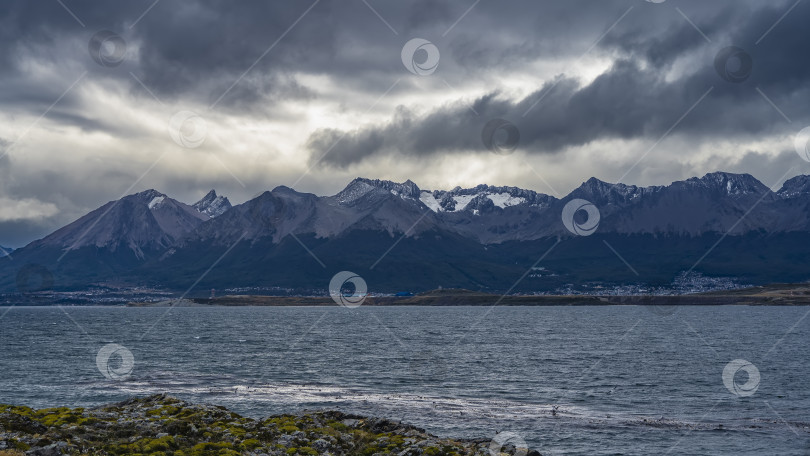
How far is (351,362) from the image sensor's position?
373ft

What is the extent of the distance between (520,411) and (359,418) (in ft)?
65.9

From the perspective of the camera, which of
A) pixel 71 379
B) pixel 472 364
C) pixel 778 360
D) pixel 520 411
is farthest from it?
pixel 778 360

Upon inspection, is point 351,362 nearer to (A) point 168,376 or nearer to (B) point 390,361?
(B) point 390,361

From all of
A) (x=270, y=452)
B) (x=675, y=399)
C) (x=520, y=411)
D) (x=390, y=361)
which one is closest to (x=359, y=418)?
(x=270, y=452)

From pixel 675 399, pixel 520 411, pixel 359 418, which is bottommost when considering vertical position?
pixel 359 418

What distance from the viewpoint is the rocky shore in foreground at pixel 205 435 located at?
4031cm
